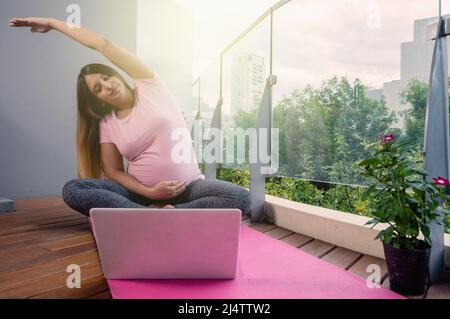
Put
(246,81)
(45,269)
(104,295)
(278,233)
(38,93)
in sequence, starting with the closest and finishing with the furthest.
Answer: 1. (104,295)
2. (45,269)
3. (278,233)
4. (38,93)
5. (246,81)

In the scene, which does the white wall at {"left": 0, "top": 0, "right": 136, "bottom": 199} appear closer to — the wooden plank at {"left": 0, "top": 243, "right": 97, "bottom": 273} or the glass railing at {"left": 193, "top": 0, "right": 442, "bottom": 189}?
the wooden plank at {"left": 0, "top": 243, "right": 97, "bottom": 273}

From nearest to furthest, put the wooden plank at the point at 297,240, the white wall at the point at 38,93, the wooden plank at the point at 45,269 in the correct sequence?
the wooden plank at the point at 45,269 → the wooden plank at the point at 297,240 → the white wall at the point at 38,93

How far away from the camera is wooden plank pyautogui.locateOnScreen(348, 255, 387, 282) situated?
4.04ft

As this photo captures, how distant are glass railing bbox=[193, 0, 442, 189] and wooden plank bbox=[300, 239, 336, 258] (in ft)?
1.47

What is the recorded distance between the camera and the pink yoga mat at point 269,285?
0.98 meters

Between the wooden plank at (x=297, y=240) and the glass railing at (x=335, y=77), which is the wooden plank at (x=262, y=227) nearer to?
the wooden plank at (x=297, y=240)

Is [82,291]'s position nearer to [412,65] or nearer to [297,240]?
[297,240]

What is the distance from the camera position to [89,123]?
5.54ft

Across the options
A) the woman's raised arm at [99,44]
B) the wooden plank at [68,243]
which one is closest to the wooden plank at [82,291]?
the wooden plank at [68,243]

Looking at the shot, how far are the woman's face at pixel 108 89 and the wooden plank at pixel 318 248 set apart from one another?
129cm

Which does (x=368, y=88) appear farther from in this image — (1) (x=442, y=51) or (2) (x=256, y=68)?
(2) (x=256, y=68)

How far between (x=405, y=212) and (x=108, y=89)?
61.0 inches

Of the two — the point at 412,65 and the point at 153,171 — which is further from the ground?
the point at 412,65

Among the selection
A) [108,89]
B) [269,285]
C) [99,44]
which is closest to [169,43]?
[99,44]
